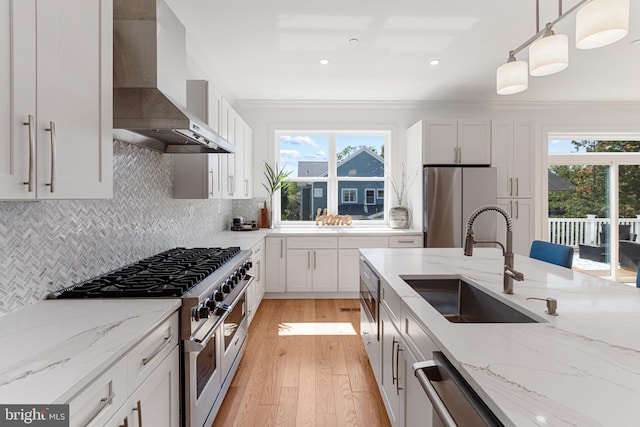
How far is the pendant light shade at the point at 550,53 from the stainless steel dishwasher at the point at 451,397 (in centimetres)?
162

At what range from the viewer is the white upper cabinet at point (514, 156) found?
446cm

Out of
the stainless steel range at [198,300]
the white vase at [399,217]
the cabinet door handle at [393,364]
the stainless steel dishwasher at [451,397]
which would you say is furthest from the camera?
the white vase at [399,217]

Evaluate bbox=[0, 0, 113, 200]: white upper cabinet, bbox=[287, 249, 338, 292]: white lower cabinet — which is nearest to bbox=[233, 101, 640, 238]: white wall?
bbox=[287, 249, 338, 292]: white lower cabinet

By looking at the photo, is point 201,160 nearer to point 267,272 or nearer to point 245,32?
point 245,32

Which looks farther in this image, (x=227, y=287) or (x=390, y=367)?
(x=227, y=287)

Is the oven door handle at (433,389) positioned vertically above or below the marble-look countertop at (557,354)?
below

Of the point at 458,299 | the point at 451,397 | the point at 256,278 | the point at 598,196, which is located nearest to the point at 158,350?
the point at 451,397

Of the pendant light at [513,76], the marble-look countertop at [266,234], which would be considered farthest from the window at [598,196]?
the pendant light at [513,76]

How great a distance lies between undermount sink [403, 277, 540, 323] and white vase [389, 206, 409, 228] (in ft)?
9.26

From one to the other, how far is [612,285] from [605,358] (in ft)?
3.32

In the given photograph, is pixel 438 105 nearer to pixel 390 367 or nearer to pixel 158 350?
pixel 390 367

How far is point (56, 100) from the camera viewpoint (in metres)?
1.10

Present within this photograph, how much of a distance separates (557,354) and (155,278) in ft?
5.64

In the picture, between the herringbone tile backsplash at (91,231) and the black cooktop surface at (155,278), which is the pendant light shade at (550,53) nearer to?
the black cooktop surface at (155,278)
